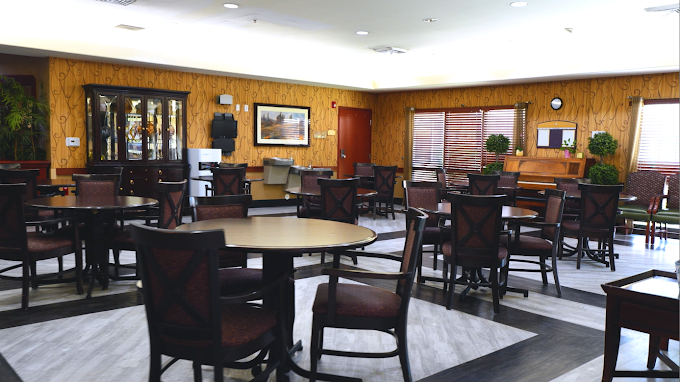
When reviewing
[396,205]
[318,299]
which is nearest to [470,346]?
[318,299]

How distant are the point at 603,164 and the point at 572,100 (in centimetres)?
147

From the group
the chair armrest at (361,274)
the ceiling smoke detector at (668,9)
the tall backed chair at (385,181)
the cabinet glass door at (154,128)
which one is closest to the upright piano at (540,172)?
the tall backed chair at (385,181)

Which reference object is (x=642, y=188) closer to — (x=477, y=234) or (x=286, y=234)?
(x=477, y=234)

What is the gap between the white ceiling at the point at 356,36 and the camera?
6676 millimetres

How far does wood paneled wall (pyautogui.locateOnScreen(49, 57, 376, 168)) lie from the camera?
8.65 m

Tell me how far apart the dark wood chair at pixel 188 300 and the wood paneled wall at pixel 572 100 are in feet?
26.4

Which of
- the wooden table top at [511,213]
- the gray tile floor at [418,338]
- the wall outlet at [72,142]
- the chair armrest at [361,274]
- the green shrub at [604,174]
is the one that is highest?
the wall outlet at [72,142]

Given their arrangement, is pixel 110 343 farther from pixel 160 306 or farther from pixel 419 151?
pixel 419 151

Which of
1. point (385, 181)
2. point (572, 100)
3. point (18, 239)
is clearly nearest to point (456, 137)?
point (572, 100)

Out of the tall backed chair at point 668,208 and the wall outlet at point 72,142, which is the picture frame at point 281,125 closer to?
the wall outlet at point 72,142

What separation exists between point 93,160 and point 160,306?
728 centimetres

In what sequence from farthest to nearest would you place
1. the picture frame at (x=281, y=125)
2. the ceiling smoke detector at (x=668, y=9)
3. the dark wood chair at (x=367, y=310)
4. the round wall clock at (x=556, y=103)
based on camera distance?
the picture frame at (x=281, y=125) → the round wall clock at (x=556, y=103) → the ceiling smoke detector at (x=668, y=9) → the dark wood chair at (x=367, y=310)

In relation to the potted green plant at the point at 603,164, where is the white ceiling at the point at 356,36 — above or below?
above

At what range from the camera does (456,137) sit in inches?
473
